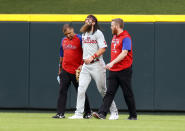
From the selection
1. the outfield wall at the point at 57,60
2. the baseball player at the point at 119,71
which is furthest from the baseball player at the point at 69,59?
the outfield wall at the point at 57,60

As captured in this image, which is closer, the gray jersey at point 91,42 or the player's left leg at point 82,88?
the gray jersey at point 91,42

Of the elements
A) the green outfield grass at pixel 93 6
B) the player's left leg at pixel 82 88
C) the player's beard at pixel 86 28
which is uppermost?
the green outfield grass at pixel 93 6

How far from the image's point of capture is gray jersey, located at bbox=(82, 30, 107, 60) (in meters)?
8.41

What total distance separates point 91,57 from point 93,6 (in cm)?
896

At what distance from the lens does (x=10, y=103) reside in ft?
36.5

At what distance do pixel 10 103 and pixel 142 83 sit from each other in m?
2.73

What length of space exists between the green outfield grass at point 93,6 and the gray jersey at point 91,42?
800 centimetres

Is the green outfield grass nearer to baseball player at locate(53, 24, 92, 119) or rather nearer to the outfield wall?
the outfield wall

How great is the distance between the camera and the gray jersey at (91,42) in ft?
27.6

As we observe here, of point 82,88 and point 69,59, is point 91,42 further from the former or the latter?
point 82,88

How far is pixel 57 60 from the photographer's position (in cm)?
1117

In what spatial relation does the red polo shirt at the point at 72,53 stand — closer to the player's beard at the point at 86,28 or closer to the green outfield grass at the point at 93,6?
the player's beard at the point at 86,28

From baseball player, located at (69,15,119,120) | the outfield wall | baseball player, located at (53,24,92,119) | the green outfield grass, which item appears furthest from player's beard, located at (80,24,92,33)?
the green outfield grass

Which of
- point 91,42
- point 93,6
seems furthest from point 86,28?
point 93,6
